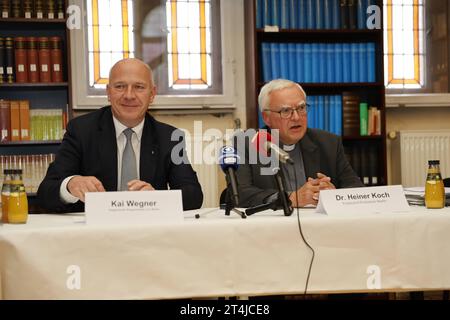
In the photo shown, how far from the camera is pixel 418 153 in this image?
4867 mm

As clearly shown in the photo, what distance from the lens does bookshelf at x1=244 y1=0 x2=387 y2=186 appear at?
4.50 meters

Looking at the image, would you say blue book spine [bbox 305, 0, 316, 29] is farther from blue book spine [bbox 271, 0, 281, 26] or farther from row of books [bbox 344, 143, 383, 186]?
row of books [bbox 344, 143, 383, 186]

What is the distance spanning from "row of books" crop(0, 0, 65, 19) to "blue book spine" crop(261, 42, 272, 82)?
4.63 feet

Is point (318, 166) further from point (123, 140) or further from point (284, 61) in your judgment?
point (284, 61)

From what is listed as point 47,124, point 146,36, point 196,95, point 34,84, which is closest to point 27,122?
point 47,124

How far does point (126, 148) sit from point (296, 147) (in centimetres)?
78

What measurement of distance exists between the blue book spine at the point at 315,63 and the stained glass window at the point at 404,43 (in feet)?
2.57

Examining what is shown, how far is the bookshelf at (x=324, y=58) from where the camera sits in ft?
14.8

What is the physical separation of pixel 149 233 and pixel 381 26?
3.27 meters

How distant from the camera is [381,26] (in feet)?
15.0

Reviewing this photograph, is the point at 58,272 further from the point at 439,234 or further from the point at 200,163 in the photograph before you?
the point at 200,163
